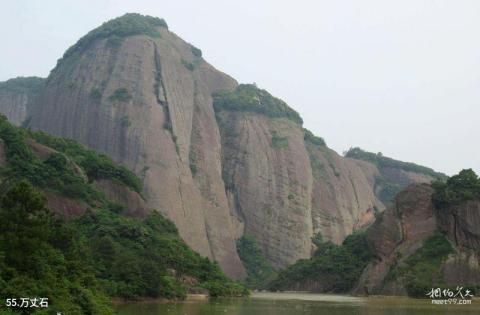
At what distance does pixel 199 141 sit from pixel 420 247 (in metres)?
32.1

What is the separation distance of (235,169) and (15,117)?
31087mm

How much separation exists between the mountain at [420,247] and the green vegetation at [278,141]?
25366 mm

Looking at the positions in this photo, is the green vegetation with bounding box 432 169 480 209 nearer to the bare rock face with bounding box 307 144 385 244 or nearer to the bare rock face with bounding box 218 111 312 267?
the bare rock face with bounding box 218 111 312 267

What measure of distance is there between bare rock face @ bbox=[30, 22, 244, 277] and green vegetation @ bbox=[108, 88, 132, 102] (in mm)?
103

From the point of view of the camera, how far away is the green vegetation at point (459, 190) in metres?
49.4

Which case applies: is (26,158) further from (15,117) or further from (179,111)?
(15,117)

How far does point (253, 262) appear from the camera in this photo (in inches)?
2832

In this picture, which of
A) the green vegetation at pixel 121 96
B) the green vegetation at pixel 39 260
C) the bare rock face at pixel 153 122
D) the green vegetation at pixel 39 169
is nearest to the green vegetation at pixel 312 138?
the bare rock face at pixel 153 122

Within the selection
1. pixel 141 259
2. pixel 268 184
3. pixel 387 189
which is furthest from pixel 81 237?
pixel 387 189

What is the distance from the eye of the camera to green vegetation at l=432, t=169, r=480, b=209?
49.4 m

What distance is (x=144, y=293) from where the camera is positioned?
3259 cm

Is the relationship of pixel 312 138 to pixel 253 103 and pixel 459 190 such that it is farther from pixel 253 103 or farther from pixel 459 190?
pixel 459 190

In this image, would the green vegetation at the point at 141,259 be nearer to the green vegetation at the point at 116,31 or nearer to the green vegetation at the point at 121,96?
the green vegetation at the point at 121,96

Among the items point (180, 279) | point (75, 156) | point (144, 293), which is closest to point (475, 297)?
point (180, 279)
